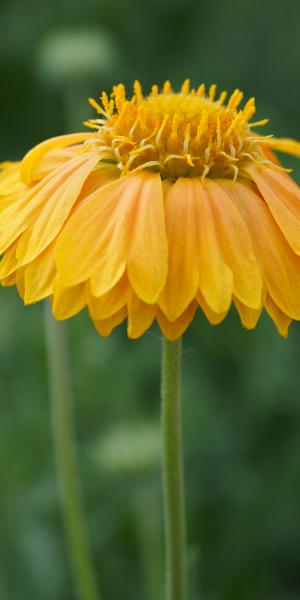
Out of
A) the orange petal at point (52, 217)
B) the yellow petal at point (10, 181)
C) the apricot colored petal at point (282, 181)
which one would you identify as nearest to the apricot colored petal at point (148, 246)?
the orange petal at point (52, 217)

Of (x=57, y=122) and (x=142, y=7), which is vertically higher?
(x=142, y=7)

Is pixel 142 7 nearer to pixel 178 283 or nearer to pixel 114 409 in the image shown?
pixel 114 409

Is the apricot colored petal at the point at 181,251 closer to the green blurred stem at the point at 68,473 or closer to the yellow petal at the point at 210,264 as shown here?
the yellow petal at the point at 210,264

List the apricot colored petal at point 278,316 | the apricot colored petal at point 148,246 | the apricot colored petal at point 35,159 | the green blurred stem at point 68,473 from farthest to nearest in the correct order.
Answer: the green blurred stem at point 68,473, the apricot colored petal at point 35,159, the apricot colored petal at point 278,316, the apricot colored petal at point 148,246

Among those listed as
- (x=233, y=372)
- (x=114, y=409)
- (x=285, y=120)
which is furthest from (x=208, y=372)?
(x=285, y=120)

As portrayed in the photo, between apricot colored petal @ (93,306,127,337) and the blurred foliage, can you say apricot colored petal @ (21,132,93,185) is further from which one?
the blurred foliage

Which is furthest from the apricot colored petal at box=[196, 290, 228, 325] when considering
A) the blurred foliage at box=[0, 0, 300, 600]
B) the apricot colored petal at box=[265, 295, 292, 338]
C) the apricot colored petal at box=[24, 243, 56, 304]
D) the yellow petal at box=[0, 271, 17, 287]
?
the blurred foliage at box=[0, 0, 300, 600]
